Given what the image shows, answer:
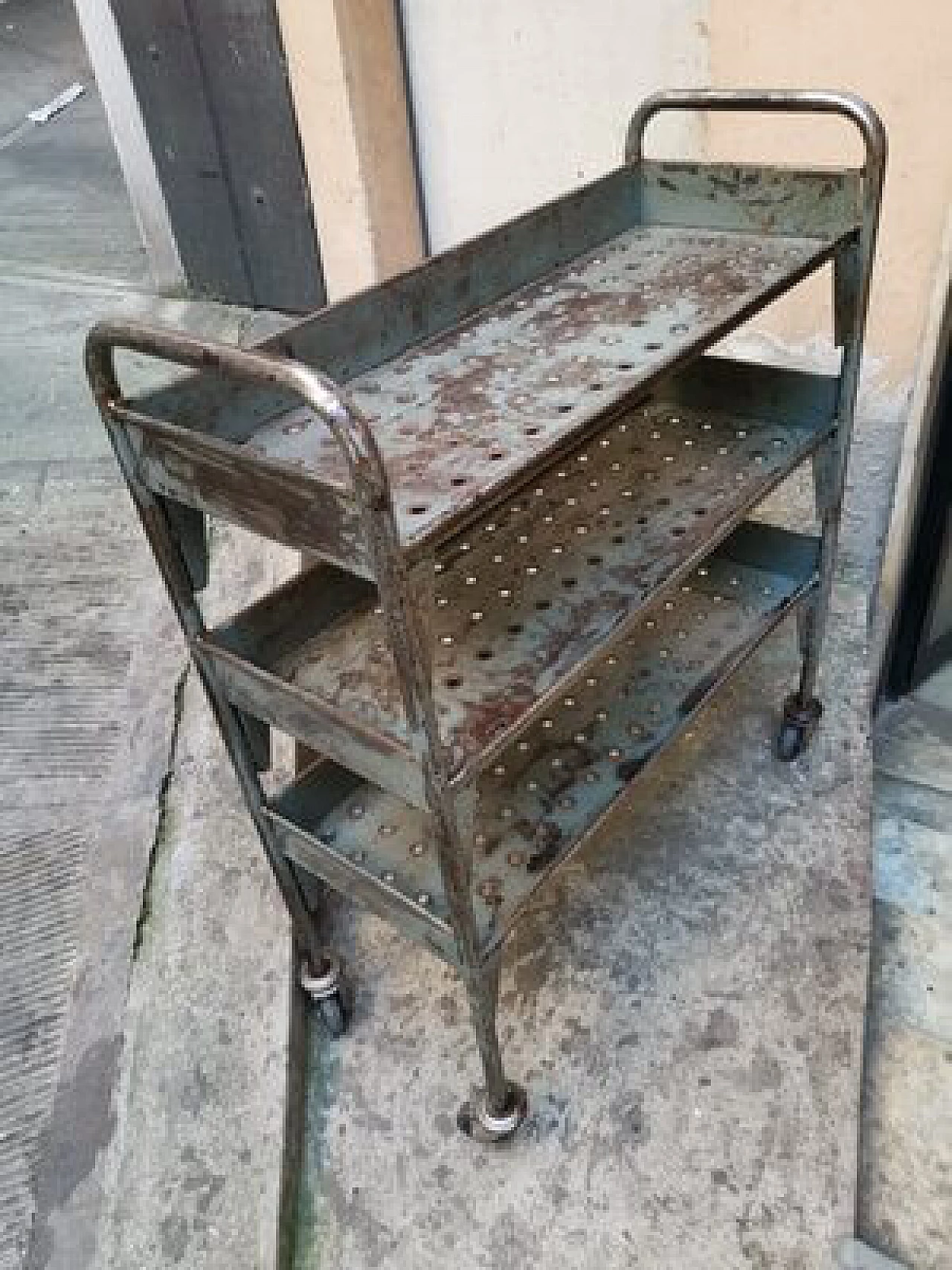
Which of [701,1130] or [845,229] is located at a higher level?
[845,229]

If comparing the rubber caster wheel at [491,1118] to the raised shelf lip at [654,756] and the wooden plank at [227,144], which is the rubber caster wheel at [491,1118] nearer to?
the raised shelf lip at [654,756]

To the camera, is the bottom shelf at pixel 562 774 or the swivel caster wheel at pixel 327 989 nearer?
the bottom shelf at pixel 562 774

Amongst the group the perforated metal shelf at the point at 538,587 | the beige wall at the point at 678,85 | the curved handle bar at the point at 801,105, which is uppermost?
the curved handle bar at the point at 801,105

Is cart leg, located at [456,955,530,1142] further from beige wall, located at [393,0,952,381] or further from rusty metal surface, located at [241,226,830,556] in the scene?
beige wall, located at [393,0,952,381]

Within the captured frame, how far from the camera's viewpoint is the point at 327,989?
4.83ft

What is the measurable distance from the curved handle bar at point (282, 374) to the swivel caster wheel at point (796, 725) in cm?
116

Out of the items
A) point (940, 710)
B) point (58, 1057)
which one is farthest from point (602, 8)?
point (58, 1057)

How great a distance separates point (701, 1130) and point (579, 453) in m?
0.99

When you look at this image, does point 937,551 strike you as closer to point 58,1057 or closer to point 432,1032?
point 432,1032

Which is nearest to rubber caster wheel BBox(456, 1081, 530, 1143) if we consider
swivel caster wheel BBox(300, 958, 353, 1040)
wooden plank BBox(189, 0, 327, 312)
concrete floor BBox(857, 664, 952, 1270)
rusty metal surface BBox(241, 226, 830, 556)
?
swivel caster wheel BBox(300, 958, 353, 1040)

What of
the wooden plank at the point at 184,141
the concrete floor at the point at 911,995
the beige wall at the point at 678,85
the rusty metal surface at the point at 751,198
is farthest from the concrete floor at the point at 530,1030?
the wooden plank at the point at 184,141

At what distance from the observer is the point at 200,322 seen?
3445 mm

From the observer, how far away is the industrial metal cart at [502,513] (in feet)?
3.11

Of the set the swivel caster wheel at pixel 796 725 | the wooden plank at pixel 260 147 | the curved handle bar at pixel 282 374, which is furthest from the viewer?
the wooden plank at pixel 260 147
